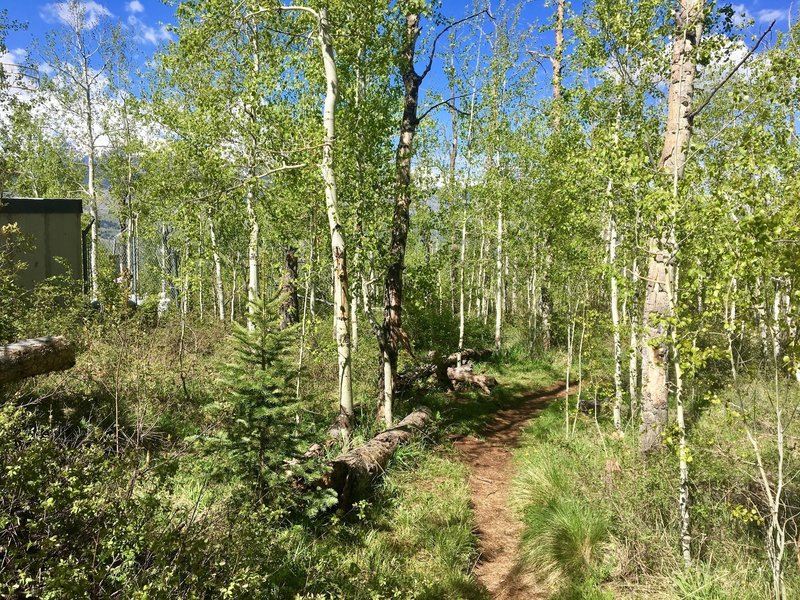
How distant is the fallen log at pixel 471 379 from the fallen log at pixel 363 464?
4.32 metres

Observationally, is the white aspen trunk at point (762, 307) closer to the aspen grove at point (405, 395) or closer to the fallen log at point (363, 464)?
the aspen grove at point (405, 395)

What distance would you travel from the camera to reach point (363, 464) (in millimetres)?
6648

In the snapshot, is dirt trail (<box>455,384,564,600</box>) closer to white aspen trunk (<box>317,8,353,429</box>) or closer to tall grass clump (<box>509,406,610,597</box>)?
tall grass clump (<box>509,406,610,597</box>)

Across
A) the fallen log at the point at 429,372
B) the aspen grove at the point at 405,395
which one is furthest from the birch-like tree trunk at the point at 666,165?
the fallen log at the point at 429,372

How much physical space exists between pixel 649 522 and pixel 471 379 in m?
7.80

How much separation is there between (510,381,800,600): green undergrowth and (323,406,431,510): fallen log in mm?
2019

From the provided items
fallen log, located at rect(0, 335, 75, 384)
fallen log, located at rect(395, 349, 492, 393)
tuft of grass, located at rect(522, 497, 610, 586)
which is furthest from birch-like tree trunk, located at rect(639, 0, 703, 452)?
fallen log, located at rect(0, 335, 75, 384)

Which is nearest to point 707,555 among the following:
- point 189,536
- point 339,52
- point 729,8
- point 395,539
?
point 395,539

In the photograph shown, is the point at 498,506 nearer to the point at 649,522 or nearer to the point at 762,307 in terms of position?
the point at 649,522

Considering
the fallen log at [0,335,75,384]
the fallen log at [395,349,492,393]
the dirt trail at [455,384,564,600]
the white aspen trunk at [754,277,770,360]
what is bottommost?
the dirt trail at [455,384,564,600]

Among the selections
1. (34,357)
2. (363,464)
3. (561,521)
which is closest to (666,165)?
(561,521)

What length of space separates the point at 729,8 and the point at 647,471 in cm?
756

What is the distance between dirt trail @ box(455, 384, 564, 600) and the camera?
17.0 ft

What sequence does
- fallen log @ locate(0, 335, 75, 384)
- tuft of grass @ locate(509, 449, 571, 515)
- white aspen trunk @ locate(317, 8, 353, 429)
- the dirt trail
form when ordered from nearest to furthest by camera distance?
the dirt trail < tuft of grass @ locate(509, 449, 571, 515) < fallen log @ locate(0, 335, 75, 384) < white aspen trunk @ locate(317, 8, 353, 429)
